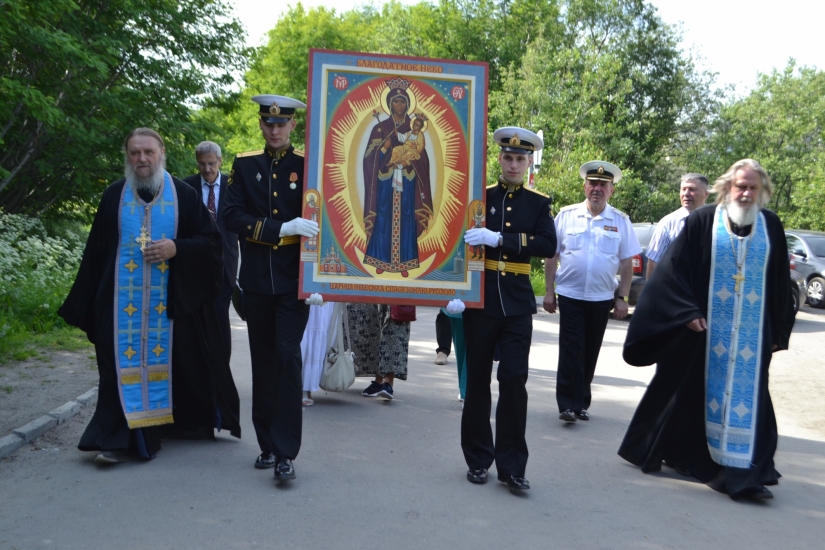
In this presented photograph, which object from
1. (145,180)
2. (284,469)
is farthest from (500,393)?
(145,180)

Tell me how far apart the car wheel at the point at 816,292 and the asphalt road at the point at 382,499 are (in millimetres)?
15147

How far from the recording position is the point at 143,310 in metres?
6.09

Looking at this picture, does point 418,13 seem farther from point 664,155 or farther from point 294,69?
point 664,155

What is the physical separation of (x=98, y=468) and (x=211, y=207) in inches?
115

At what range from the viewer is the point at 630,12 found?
4038 cm

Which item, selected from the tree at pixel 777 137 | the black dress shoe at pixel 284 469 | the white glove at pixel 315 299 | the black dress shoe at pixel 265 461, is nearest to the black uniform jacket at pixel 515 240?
the white glove at pixel 315 299

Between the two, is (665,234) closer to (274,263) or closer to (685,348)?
(685,348)

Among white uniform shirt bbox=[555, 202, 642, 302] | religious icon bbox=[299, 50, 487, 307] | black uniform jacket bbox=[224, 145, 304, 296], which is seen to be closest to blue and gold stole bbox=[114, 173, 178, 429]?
black uniform jacket bbox=[224, 145, 304, 296]

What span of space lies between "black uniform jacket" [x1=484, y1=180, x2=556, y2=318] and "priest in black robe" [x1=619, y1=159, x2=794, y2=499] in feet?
3.08

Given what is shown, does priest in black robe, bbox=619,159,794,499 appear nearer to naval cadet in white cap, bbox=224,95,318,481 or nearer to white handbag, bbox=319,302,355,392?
naval cadet in white cap, bbox=224,95,318,481

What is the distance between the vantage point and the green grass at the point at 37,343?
927cm

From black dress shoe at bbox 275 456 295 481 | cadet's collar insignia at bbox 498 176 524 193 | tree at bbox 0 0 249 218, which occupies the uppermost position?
tree at bbox 0 0 249 218

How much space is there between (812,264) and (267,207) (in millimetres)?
19085

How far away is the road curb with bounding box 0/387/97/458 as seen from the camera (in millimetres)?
5974
